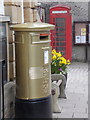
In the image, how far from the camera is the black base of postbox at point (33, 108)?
5.34 m

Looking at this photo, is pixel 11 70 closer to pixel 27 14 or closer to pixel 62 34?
pixel 27 14

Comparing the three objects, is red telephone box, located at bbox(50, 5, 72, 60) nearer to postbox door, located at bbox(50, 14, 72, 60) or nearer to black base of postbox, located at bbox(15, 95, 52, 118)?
postbox door, located at bbox(50, 14, 72, 60)

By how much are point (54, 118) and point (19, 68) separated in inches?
56.4

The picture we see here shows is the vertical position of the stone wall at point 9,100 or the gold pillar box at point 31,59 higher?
the gold pillar box at point 31,59

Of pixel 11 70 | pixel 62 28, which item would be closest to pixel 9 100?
pixel 11 70

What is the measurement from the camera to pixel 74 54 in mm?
15742

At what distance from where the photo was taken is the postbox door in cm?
1465

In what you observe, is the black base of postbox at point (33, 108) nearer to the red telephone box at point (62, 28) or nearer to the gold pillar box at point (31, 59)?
the gold pillar box at point (31, 59)

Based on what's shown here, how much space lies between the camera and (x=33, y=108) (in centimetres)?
532

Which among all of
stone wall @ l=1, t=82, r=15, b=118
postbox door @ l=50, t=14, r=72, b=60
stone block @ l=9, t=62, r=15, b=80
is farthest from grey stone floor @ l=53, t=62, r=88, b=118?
postbox door @ l=50, t=14, r=72, b=60

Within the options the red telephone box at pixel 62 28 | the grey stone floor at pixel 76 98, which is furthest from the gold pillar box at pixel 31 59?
the red telephone box at pixel 62 28

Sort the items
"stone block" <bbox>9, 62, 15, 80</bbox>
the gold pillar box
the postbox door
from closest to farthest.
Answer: the gold pillar box < "stone block" <bbox>9, 62, 15, 80</bbox> < the postbox door

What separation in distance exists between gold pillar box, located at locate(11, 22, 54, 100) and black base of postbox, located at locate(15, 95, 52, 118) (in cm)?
8

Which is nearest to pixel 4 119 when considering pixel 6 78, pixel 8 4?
pixel 6 78
